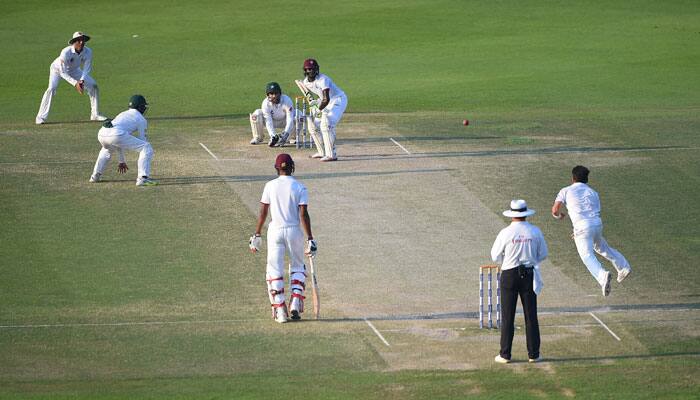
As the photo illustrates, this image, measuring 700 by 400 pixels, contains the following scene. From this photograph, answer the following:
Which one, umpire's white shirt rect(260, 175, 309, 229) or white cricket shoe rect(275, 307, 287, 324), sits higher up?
umpire's white shirt rect(260, 175, 309, 229)

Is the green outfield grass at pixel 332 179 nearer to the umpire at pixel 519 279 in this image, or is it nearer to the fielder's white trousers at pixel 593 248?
the umpire at pixel 519 279

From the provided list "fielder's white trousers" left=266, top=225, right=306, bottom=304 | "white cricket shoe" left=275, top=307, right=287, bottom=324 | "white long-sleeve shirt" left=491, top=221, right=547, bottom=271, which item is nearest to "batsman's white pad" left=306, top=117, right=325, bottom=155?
"fielder's white trousers" left=266, top=225, right=306, bottom=304

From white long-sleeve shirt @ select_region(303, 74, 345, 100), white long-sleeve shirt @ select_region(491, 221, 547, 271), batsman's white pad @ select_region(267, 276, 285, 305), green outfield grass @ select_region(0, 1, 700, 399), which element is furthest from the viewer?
white long-sleeve shirt @ select_region(303, 74, 345, 100)

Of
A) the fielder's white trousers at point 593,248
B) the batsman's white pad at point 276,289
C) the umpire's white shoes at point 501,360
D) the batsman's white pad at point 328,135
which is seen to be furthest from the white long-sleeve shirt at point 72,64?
the umpire's white shoes at point 501,360

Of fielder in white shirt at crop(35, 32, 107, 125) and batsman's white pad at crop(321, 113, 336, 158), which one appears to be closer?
batsman's white pad at crop(321, 113, 336, 158)

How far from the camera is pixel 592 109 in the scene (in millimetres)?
32375

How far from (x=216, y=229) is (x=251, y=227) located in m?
0.58

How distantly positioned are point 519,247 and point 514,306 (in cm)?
69

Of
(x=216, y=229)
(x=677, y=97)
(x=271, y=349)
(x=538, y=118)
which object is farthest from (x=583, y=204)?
(x=677, y=97)

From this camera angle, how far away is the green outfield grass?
47.6ft

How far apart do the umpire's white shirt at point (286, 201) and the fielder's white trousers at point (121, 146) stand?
24.6 feet

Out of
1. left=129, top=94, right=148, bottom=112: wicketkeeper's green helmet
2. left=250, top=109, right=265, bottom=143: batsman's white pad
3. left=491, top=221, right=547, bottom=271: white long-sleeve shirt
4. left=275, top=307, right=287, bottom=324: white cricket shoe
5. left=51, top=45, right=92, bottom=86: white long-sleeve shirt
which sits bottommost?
left=275, top=307, right=287, bottom=324: white cricket shoe

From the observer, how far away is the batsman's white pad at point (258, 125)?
26.9 meters

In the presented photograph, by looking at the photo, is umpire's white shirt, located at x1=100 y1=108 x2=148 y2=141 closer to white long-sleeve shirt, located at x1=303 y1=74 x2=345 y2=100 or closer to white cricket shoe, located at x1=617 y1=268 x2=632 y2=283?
white long-sleeve shirt, located at x1=303 y1=74 x2=345 y2=100
